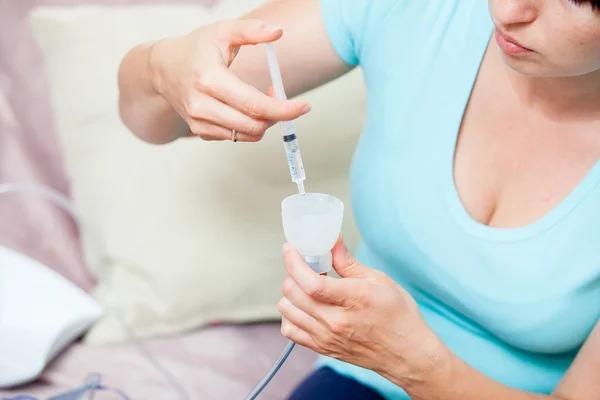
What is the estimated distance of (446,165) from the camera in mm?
741

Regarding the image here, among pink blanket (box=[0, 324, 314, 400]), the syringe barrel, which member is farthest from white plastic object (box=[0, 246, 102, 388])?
the syringe barrel

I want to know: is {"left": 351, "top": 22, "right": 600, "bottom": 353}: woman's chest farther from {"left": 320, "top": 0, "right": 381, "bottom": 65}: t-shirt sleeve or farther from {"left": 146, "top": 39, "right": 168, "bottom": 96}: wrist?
{"left": 146, "top": 39, "right": 168, "bottom": 96}: wrist

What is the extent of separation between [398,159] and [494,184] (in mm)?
111

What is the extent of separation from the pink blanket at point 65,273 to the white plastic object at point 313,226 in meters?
0.44

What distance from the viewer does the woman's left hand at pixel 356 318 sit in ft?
1.87

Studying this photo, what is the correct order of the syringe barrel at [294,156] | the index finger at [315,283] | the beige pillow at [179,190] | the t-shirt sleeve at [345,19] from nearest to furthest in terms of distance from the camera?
1. the index finger at [315,283]
2. the syringe barrel at [294,156]
3. the t-shirt sleeve at [345,19]
4. the beige pillow at [179,190]

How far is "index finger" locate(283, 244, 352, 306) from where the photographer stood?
0.55 meters

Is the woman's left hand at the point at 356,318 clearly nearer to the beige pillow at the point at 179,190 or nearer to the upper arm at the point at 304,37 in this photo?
the upper arm at the point at 304,37

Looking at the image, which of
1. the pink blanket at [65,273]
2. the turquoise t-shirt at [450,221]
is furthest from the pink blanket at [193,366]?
the turquoise t-shirt at [450,221]

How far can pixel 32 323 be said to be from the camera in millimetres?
968

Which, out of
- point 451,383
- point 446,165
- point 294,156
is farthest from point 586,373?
point 294,156

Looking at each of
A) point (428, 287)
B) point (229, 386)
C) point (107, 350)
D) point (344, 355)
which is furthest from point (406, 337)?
point (107, 350)

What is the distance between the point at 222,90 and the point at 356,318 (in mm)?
242

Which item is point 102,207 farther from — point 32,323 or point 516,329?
point 516,329
